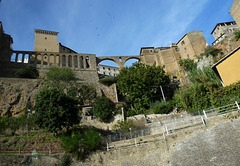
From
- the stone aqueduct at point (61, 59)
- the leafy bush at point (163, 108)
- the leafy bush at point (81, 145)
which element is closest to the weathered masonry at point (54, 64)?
the stone aqueduct at point (61, 59)

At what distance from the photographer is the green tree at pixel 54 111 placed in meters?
15.6

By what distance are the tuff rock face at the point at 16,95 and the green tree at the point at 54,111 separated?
8.75 m

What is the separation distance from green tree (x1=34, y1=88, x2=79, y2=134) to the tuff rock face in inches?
344

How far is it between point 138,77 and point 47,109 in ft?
52.1

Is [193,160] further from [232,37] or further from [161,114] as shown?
[232,37]

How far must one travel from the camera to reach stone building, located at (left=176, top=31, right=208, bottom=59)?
37.9 m

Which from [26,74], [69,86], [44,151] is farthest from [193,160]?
[26,74]

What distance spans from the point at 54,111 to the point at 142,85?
15250 millimetres

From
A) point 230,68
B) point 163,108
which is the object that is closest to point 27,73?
point 163,108

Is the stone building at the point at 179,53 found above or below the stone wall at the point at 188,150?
above

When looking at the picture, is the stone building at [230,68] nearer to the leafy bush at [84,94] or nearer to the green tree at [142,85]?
the green tree at [142,85]

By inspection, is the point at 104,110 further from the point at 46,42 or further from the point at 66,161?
the point at 46,42

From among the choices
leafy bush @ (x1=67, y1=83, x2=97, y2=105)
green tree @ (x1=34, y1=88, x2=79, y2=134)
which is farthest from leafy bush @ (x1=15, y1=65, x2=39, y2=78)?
green tree @ (x1=34, y1=88, x2=79, y2=134)

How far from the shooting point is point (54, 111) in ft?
52.3
